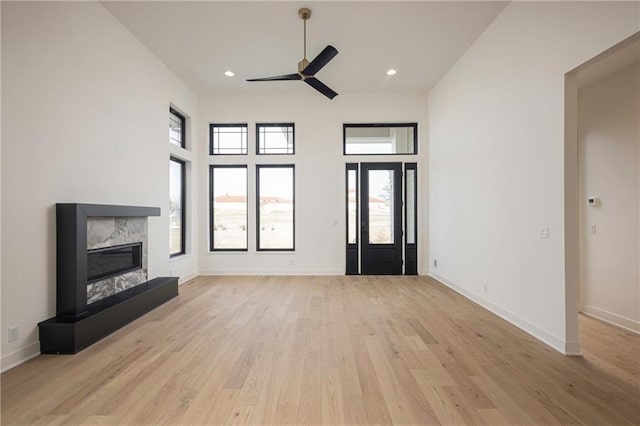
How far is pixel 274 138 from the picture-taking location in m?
5.96

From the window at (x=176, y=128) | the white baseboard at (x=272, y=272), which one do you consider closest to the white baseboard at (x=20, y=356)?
the white baseboard at (x=272, y=272)

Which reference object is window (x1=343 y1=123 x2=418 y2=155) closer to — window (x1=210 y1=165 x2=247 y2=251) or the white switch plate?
window (x1=210 y1=165 x2=247 y2=251)

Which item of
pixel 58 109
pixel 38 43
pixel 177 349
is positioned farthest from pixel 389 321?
pixel 38 43

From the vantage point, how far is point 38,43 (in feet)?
8.48

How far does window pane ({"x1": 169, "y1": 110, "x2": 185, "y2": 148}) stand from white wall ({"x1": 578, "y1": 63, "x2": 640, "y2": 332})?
6.45m

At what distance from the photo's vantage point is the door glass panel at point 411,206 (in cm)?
582

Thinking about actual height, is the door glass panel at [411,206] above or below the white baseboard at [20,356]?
above

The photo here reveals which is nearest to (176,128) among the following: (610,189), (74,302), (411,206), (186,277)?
(186,277)

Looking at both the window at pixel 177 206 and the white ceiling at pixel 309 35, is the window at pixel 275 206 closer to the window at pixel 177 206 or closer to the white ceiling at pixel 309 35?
the window at pixel 177 206

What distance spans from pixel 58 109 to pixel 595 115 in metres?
6.25

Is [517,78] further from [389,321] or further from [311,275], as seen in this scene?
[311,275]

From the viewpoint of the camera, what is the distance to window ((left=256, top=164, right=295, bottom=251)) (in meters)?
5.95

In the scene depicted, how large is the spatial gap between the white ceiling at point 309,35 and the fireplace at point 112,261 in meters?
2.92

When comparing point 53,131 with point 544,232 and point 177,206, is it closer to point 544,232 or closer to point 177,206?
point 177,206
